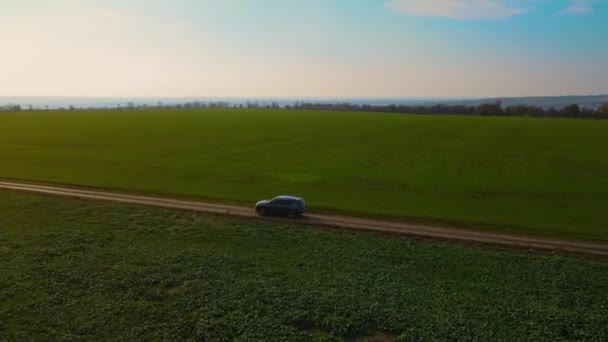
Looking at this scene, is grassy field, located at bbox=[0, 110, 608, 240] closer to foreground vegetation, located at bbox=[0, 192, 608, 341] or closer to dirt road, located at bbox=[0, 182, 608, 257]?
dirt road, located at bbox=[0, 182, 608, 257]

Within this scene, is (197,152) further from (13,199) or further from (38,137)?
(38,137)

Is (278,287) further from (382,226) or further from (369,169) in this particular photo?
(369,169)

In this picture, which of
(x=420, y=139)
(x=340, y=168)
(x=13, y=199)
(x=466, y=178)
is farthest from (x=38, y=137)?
(x=466, y=178)

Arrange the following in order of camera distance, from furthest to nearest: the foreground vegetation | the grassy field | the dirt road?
the grassy field, the dirt road, the foreground vegetation

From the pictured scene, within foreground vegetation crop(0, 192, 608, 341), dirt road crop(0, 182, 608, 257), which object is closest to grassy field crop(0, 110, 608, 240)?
dirt road crop(0, 182, 608, 257)

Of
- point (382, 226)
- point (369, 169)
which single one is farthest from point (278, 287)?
point (369, 169)
